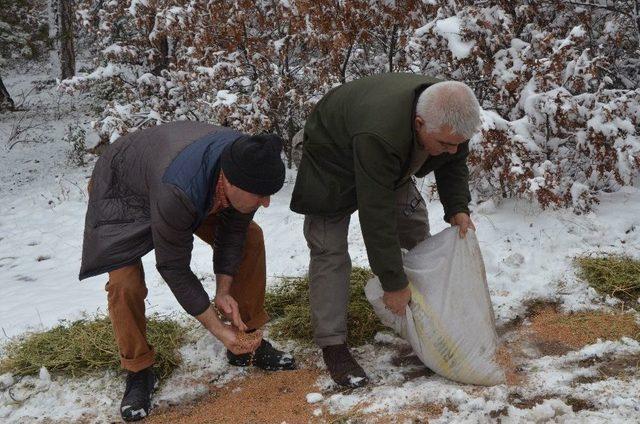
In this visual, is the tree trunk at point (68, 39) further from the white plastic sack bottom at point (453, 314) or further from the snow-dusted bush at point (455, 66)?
the white plastic sack bottom at point (453, 314)

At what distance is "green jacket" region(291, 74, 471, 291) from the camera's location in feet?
7.64

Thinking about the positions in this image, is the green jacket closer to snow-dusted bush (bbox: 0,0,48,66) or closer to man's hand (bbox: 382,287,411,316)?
man's hand (bbox: 382,287,411,316)

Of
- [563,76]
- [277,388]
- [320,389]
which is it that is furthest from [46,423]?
[563,76]

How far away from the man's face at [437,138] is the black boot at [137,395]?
179 centimetres

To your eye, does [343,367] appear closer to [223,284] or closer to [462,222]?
[223,284]

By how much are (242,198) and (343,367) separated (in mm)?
1084

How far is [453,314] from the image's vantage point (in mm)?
2689

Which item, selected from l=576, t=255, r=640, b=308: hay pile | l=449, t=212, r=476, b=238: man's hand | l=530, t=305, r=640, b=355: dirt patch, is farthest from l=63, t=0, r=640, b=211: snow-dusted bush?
l=449, t=212, r=476, b=238: man's hand

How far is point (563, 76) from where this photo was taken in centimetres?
412

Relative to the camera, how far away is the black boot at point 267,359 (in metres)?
3.08

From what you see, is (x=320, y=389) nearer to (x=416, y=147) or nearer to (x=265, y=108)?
(x=416, y=147)

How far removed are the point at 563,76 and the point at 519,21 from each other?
2.19 ft

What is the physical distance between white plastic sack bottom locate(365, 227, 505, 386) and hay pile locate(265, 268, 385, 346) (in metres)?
0.52

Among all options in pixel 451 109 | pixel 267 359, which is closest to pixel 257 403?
pixel 267 359
